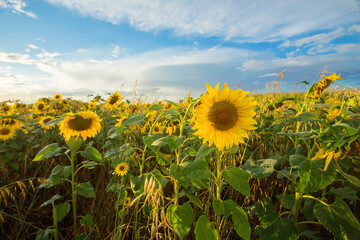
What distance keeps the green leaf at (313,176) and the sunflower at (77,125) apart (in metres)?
2.15

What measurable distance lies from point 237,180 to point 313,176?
0.49 m

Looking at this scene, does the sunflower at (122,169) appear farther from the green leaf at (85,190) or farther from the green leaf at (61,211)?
the green leaf at (61,211)

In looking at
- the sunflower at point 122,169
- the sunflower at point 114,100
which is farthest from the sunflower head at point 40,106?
the sunflower at point 122,169

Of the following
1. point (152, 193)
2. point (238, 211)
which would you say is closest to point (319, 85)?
point (238, 211)

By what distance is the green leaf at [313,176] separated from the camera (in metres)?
1.30

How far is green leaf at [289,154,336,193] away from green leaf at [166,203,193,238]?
0.77m

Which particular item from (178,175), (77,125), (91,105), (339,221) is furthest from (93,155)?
(91,105)

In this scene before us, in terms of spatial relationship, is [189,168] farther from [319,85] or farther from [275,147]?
[275,147]

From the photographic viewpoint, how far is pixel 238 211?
1442mm

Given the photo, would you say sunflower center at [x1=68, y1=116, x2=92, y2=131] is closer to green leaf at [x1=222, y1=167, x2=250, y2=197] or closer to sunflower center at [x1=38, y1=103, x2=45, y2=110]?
green leaf at [x1=222, y1=167, x2=250, y2=197]

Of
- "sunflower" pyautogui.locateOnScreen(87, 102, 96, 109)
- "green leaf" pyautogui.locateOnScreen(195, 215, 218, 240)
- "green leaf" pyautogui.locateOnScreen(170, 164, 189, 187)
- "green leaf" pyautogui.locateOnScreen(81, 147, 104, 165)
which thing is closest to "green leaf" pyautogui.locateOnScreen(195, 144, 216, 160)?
"green leaf" pyautogui.locateOnScreen(170, 164, 189, 187)

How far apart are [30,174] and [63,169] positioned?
5.63 feet

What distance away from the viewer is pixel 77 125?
7.71 ft

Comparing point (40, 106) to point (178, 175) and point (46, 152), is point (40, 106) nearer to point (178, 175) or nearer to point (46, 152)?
point (46, 152)
